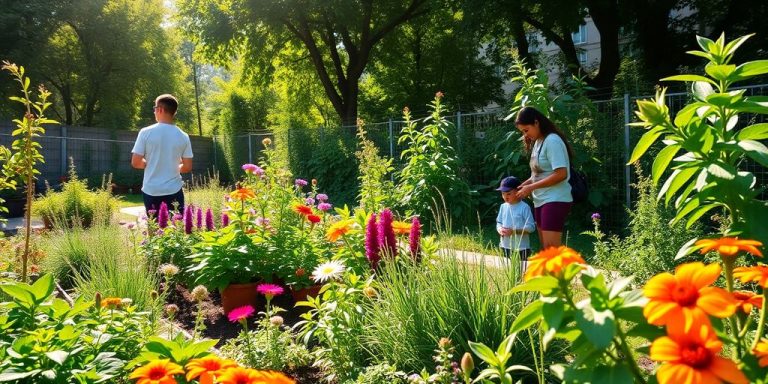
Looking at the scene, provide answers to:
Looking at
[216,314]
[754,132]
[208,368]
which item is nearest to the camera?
[208,368]

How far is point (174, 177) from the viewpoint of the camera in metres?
5.32

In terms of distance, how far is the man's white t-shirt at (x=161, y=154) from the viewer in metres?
5.14

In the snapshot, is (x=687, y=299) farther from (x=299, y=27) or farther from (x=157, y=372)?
(x=299, y=27)

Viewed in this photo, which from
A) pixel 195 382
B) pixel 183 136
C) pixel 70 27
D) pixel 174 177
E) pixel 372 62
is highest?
pixel 70 27

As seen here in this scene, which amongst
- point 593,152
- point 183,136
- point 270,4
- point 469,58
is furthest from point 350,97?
point 183,136

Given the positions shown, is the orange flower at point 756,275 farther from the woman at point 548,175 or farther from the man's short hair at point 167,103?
the man's short hair at point 167,103

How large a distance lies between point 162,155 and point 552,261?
15.7ft

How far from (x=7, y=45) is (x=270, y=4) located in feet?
39.9

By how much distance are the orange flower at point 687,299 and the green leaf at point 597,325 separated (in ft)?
0.21

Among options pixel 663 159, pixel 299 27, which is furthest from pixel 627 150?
pixel 299 27

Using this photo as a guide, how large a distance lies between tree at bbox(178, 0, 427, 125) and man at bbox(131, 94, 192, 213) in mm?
11947

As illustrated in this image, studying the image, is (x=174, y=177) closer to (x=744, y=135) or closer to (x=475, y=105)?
(x=744, y=135)

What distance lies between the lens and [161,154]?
5.13 m

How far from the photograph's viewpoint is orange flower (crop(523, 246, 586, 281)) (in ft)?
3.26
